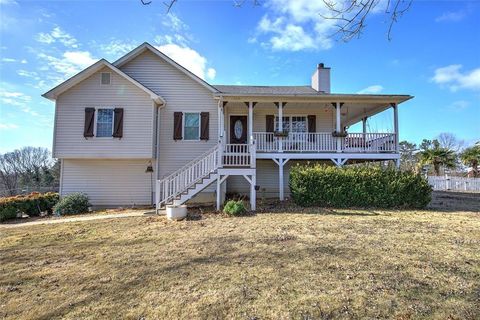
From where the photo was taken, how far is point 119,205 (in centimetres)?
1305

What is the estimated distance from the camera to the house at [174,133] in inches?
472

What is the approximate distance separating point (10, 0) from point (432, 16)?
37.1 ft

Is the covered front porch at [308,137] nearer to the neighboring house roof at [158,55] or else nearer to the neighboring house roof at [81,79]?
the neighboring house roof at [158,55]

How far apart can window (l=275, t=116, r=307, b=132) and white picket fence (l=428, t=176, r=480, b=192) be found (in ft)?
43.9

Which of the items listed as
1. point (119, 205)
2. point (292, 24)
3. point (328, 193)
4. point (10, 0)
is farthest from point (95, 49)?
point (328, 193)

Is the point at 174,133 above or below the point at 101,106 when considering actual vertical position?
below

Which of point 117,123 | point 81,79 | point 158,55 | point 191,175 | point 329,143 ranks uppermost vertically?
point 158,55

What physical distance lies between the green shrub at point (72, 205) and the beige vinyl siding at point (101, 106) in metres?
1.76

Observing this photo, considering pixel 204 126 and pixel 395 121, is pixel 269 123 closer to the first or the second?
pixel 204 126

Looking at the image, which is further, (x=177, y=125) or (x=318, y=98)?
(x=177, y=125)

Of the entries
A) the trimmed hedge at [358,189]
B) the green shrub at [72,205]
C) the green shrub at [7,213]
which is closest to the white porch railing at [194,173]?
the trimmed hedge at [358,189]

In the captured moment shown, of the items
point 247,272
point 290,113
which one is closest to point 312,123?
point 290,113

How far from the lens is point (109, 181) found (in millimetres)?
13094

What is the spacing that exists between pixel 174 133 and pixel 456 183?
2288 centimetres
